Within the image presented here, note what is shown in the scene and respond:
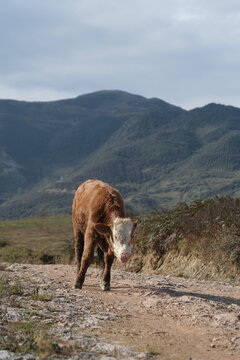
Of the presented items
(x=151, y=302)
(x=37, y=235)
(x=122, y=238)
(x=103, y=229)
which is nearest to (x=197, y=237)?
(x=103, y=229)

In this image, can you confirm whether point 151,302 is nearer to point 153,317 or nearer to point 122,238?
point 153,317

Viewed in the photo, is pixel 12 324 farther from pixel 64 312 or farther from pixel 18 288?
pixel 18 288

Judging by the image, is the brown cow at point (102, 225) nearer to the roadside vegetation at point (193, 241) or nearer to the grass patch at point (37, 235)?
the roadside vegetation at point (193, 241)

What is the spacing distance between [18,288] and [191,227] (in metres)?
8.80

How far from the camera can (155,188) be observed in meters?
187

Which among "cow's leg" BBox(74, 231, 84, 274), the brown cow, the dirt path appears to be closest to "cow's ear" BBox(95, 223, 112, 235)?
the brown cow

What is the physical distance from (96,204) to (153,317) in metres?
3.49

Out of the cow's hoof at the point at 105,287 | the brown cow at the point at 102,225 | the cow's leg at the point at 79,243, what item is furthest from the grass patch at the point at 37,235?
the cow's hoof at the point at 105,287

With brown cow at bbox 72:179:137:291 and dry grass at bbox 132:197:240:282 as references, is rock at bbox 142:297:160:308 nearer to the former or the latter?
brown cow at bbox 72:179:137:291

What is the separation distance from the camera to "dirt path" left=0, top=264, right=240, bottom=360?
6914 millimetres

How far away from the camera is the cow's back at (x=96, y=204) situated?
36.4 feet

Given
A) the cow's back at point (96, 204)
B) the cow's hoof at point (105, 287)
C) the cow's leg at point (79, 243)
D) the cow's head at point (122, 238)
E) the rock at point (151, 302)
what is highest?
the cow's back at point (96, 204)

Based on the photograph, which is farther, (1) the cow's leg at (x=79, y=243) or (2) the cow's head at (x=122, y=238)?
(1) the cow's leg at (x=79, y=243)

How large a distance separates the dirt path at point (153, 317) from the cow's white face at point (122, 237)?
1.03 meters
